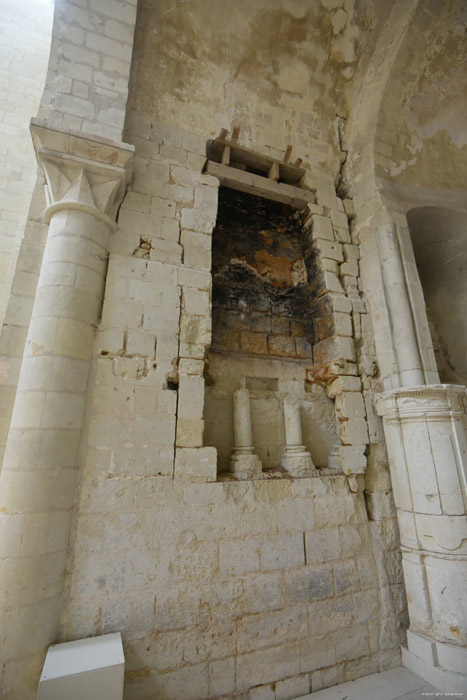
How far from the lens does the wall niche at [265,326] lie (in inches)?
122

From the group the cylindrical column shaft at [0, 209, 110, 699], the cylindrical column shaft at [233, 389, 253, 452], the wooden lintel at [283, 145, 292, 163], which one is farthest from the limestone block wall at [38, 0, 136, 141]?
the cylindrical column shaft at [233, 389, 253, 452]

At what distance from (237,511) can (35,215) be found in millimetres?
2784

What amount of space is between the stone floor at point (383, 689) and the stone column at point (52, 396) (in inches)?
75.2

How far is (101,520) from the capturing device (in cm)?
210

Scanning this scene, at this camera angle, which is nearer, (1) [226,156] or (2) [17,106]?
(1) [226,156]

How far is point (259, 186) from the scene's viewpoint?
3518 mm

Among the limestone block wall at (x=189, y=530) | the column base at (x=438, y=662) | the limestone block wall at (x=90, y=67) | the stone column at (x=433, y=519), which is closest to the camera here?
the limestone block wall at (x=189, y=530)

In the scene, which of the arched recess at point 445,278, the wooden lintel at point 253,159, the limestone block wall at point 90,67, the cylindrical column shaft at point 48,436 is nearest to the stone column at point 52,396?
the cylindrical column shaft at point 48,436

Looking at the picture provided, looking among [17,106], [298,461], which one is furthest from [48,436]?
[17,106]

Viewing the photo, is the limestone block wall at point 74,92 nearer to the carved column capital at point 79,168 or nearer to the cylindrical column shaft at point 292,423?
the carved column capital at point 79,168

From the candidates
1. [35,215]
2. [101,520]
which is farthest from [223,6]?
[101,520]

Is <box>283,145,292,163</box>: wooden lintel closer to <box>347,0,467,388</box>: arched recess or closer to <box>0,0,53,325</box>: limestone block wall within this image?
<box>347,0,467,388</box>: arched recess

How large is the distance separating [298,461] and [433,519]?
42.9 inches

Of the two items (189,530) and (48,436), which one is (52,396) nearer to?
(48,436)
